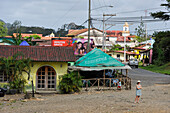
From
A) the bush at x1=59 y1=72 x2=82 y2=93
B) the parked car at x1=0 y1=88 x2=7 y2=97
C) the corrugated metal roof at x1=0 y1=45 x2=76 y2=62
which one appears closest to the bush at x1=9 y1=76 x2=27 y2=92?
the parked car at x1=0 y1=88 x2=7 y2=97

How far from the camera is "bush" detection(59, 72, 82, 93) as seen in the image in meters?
25.5

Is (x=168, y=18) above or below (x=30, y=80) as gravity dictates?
above

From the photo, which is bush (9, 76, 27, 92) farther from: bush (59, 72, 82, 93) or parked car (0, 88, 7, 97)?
bush (59, 72, 82, 93)

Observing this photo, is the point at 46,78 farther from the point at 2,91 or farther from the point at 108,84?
the point at 108,84

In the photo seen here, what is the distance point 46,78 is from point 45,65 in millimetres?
1214

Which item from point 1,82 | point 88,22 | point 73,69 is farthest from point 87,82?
point 88,22

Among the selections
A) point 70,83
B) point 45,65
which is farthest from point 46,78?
point 70,83

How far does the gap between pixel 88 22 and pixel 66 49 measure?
27.6ft

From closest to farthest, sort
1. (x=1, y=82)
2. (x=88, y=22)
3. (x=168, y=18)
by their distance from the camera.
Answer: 1. (x=1, y=82)
2. (x=88, y=22)
3. (x=168, y=18)

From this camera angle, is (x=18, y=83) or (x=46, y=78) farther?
(x=46, y=78)

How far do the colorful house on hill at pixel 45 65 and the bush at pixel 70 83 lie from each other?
920 mm

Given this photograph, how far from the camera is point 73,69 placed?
26891mm

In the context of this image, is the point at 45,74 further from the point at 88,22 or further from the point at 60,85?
the point at 88,22

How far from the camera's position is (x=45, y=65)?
2650cm
